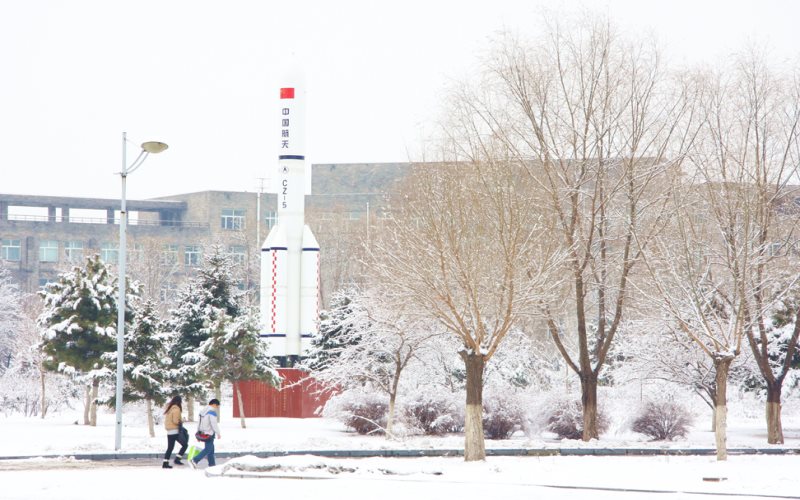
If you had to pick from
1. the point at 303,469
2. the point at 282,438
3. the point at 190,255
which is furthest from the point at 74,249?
the point at 303,469

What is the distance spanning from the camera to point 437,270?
24422 millimetres

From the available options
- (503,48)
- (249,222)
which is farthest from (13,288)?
(503,48)

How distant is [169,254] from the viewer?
76.4 m

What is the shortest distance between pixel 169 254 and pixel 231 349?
4230 centimetres

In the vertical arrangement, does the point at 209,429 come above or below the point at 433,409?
above

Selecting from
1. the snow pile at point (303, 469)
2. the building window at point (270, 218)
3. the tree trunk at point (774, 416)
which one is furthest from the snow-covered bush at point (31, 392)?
the snow pile at point (303, 469)

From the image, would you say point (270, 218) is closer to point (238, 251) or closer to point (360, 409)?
point (238, 251)

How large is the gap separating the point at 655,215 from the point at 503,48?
6.40 metres

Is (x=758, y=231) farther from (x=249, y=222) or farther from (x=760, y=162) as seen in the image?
(x=249, y=222)

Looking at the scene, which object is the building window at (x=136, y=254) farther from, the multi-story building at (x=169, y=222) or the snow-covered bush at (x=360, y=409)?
the snow-covered bush at (x=360, y=409)

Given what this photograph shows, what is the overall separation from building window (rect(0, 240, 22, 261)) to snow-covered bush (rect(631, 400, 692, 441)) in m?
59.7

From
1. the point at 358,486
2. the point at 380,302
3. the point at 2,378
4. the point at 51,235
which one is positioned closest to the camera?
the point at 358,486

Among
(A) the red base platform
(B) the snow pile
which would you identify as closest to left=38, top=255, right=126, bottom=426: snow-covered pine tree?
(A) the red base platform

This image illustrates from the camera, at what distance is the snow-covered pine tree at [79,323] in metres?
35.4
